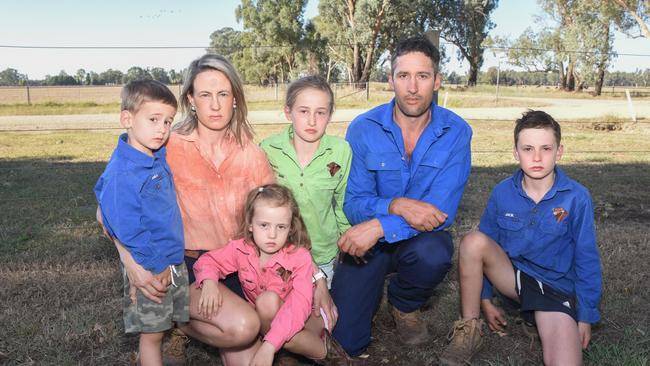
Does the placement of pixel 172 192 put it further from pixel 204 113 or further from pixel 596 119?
pixel 596 119

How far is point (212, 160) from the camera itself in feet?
9.10

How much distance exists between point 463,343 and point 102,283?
92.4 inches

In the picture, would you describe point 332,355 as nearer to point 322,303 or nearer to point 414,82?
point 322,303

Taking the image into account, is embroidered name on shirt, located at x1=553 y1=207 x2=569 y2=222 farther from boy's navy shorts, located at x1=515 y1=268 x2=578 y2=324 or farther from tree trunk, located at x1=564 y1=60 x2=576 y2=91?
tree trunk, located at x1=564 y1=60 x2=576 y2=91

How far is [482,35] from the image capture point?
42844mm

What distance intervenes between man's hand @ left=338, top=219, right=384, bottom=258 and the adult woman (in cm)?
26

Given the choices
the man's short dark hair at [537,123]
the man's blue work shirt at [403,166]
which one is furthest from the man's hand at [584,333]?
the man's short dark hair at [537,123]

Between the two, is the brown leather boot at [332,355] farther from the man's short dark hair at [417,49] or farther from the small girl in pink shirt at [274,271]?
the man's short dark hair at [417,49]

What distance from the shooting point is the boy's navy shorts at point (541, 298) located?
267 cm

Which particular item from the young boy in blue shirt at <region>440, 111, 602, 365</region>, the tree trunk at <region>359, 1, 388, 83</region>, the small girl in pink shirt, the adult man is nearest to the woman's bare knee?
the young boy in blue shirt at <region>440, 111, 602, 365</region>

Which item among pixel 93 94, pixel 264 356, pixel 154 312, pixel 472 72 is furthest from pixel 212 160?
pixel 472 72

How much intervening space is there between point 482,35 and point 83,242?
42554 millimetres

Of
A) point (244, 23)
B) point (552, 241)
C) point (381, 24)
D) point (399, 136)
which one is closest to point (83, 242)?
point (399, 136)

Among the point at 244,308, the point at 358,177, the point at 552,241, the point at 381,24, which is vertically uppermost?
the point at 381,24
